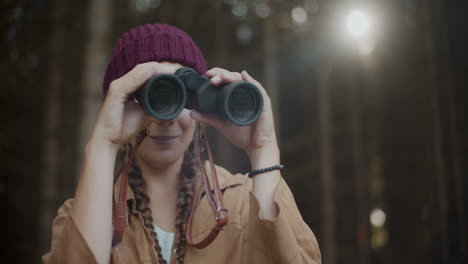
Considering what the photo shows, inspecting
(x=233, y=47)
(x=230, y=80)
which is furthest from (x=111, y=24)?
(x=233, y=47)

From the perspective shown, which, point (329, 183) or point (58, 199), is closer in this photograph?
point (58, 199)

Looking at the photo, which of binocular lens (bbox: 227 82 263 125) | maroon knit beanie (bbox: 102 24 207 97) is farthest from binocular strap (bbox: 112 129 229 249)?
maroon knit beanie (bbox: 102 24 207 97)

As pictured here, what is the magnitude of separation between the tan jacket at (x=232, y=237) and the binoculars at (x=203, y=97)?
25 centimetres

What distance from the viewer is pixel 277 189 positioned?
4.64 ft

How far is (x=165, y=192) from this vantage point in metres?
1.77

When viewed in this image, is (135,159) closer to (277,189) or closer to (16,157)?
(277,189)

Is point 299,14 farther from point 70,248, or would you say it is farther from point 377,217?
point 70,248

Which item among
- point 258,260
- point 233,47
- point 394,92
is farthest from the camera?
point 233,47

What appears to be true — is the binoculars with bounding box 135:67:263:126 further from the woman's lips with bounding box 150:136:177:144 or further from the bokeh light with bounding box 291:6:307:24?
the bokeh light with bounding box 291:6:307:24

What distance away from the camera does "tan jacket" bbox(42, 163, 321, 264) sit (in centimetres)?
135

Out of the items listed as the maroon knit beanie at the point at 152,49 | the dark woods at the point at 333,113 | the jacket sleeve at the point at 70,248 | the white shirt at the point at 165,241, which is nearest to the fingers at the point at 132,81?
the maroon knit beanie at the point at 152,49

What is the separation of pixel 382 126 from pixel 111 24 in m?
3.82

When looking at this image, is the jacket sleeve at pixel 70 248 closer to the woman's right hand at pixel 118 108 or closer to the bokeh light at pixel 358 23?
the woman's right hand at pixel 118 108

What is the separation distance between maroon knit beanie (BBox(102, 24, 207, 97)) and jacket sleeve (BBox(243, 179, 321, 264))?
2.20 feet
